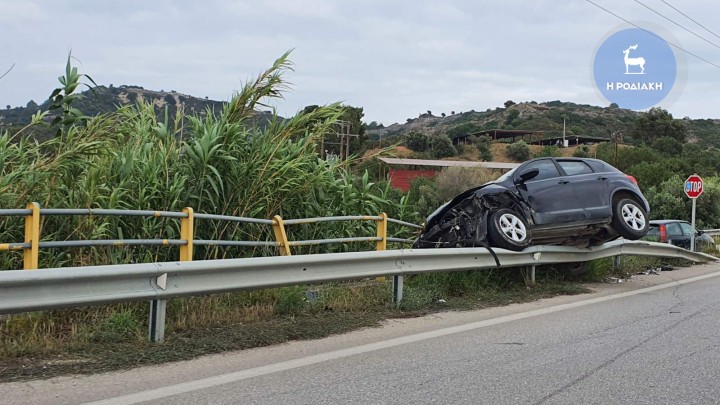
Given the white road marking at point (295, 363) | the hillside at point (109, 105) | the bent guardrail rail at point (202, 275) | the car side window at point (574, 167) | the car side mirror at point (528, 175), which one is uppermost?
the hillside at point (109, 105)

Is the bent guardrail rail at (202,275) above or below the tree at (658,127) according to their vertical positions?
Answer: below

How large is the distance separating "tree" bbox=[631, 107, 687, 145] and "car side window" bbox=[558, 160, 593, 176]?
282 ft

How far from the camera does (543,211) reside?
9641 millimetres

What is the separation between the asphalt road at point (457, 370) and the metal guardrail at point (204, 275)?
69 cm

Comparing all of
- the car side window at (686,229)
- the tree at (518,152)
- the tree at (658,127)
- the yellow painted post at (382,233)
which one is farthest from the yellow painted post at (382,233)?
the tree at (658,127)

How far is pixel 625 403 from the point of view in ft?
14.1

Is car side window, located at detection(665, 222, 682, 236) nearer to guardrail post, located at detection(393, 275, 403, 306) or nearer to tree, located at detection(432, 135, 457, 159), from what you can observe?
guardrail post, located at detection(393, 275, 403, 306)

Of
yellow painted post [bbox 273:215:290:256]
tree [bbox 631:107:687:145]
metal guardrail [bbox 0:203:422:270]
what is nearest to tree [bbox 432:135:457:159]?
tree [bbox 631:107:687:145]

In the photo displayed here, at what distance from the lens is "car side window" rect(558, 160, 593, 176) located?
10183mm

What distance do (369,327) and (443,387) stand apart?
2.00 metres

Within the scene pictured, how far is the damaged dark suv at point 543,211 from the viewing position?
933 cm

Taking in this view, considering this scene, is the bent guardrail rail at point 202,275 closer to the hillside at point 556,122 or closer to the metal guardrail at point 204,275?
the metal guardrail at point 204,275

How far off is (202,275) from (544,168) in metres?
6.33

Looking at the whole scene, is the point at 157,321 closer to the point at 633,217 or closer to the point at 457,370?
the point at 457,370
